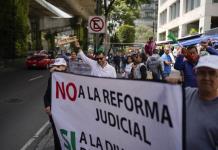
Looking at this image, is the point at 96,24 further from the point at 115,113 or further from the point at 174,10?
the point at 174,10

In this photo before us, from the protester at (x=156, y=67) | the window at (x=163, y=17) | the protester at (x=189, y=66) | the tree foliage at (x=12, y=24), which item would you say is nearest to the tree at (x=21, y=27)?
the tree foliage at (x=12, y=24)

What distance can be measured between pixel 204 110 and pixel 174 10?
71.7 m

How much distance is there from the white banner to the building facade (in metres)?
42.3

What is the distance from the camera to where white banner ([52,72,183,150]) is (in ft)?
11.4

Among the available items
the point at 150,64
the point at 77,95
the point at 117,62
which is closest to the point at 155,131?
the point at 77,95

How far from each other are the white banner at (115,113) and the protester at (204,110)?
11cm

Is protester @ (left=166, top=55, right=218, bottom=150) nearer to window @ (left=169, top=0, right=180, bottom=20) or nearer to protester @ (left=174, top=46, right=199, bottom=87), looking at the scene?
protester @ (left=174, top=46, right=199, bottom=87)

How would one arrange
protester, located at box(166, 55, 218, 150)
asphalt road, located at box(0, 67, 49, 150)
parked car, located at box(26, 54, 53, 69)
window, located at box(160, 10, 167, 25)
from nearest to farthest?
protester, located at box(166, 55, 218, 150) → asphalt road, located at box(0, 67, 49, 150) → parked car, located at box(26, 54, 53, 69) → window, located at box(160, 10, 167, 25)

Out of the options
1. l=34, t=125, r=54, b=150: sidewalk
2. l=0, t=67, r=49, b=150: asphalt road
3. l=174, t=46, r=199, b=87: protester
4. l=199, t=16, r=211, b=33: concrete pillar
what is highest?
l=199, t=16, r=211, b=33: concrete pillar

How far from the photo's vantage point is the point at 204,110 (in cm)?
338

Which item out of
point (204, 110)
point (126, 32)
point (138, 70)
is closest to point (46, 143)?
point (138, 70)

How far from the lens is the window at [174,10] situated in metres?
69.2

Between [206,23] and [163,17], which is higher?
[163,17]

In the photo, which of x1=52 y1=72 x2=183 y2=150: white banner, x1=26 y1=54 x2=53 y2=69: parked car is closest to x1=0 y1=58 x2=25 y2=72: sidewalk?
x1=26 y1=54 x2=53 y2=69: parked car
